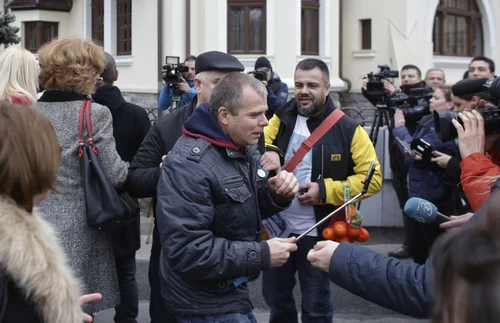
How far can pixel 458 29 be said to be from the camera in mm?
22312

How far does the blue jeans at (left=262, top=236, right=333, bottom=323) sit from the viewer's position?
182 inches

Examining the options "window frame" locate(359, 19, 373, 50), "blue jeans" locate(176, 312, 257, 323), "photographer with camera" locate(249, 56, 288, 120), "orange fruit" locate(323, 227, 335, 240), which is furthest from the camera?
"window frame" locate(359, 19, 373, 50)

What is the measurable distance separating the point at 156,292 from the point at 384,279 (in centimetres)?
180

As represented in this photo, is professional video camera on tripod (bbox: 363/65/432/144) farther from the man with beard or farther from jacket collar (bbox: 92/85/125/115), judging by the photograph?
jacket collar (bbox: 92/85/125/115)

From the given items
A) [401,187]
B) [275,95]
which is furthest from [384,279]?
[275,95]

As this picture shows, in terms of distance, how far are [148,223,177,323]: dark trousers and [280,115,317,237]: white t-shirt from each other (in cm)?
103

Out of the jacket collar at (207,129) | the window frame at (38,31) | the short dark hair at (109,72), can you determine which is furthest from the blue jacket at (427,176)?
the window frame at (38,31)

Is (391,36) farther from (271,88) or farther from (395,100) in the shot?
(395,100)

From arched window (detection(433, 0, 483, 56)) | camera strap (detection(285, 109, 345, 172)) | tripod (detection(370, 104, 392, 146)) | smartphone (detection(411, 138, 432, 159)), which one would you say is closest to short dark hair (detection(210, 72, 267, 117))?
camera strap (detection(285, 109, 345, 172))

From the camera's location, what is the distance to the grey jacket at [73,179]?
3705 mm

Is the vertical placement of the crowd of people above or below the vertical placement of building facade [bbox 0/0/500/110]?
below

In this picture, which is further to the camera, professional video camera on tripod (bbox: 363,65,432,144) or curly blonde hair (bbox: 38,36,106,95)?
professional video camera on tripod (bbox: 363,65,432,144)

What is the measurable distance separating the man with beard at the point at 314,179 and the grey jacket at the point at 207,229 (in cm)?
127

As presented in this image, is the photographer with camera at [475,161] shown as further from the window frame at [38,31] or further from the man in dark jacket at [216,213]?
the window frame at [38,31]
